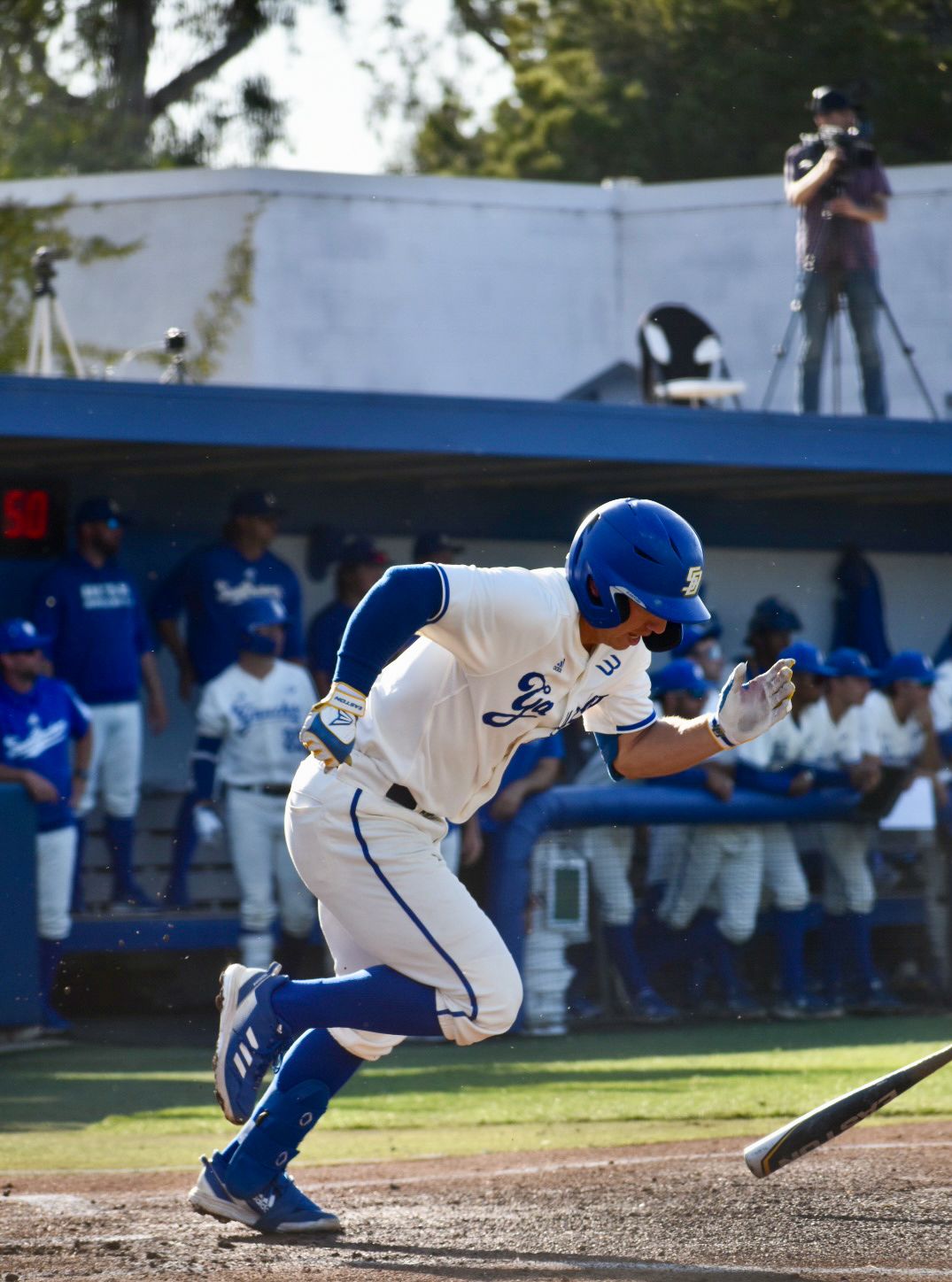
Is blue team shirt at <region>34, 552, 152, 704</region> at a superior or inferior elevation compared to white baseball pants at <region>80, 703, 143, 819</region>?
superior

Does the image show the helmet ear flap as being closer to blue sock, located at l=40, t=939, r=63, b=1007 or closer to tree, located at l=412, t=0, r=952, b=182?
blue sock, located at l=40, t=939, r=63, b=1007

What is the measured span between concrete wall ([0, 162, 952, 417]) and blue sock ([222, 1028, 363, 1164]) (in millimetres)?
11551

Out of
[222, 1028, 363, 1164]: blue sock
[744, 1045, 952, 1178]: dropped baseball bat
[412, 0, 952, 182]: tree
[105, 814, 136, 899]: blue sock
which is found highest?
→ [412, 0, 952, 182]: tree

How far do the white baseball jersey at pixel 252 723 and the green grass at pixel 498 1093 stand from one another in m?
1.26

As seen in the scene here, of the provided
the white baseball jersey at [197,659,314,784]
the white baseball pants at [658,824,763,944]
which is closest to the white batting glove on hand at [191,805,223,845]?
the white baseball jersey at [197,659,314,784]

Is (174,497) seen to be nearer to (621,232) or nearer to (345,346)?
(345,346)

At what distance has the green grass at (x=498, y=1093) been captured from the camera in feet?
19.6

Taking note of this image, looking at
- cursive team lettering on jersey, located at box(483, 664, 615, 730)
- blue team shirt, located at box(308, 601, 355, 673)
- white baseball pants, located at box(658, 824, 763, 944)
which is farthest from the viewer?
blue team shirt, located at box(308, 601, 355, 673)

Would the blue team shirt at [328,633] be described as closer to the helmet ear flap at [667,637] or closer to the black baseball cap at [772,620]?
the black baseball cap at [772,620]

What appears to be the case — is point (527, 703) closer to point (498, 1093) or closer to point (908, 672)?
point (498, 1093)

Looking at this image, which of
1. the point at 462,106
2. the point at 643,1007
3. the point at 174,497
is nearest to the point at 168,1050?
the point at 643,1007

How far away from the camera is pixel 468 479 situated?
10555 mm

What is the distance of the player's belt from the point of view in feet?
27.8

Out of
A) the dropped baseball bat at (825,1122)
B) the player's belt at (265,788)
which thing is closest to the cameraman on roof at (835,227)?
the player's belt at (265,788)
